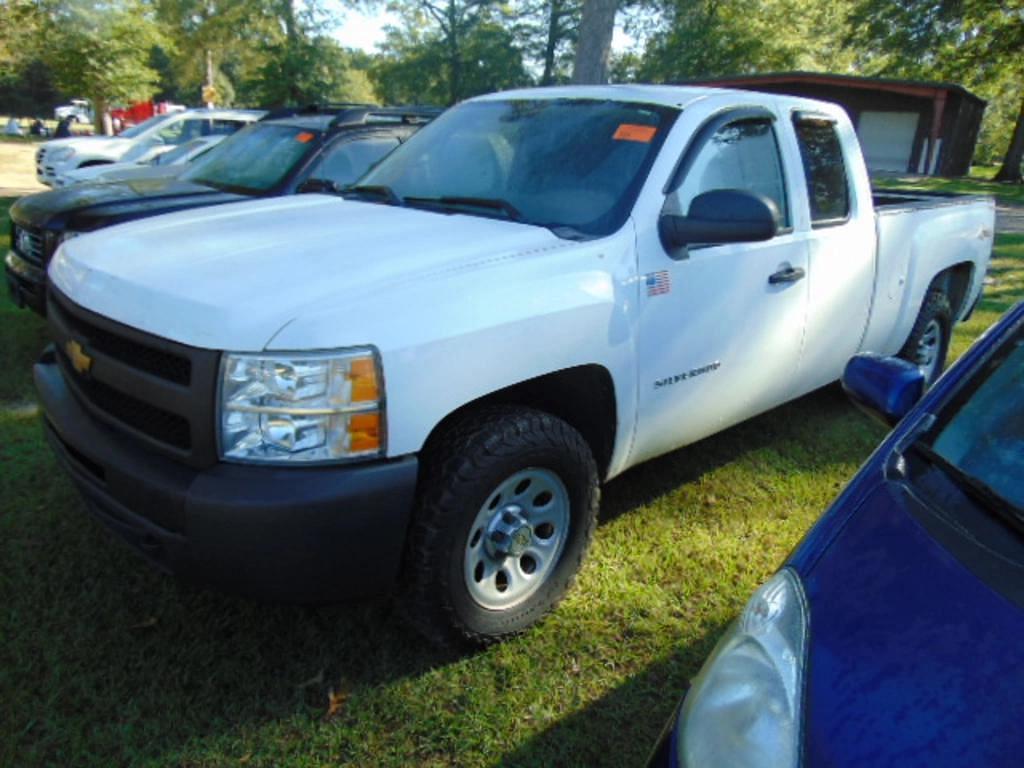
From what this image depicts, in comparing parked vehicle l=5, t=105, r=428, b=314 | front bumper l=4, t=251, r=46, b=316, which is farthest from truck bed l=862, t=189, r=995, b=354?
front bumper l=4, t=251, r=46, b=316

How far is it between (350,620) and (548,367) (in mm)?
1174

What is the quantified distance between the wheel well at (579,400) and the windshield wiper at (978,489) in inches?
46.0

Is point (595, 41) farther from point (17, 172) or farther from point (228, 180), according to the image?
point (17, 172)

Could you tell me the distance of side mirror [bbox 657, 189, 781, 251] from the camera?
107 inches

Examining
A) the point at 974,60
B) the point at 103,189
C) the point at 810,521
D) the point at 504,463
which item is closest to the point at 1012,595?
the point at 504,463

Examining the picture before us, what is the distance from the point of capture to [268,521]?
80.0 inches

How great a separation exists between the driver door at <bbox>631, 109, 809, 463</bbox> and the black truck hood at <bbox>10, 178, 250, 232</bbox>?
3057 mm

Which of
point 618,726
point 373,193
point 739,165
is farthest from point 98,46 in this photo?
point 618,726

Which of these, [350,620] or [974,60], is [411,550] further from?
[974,60]

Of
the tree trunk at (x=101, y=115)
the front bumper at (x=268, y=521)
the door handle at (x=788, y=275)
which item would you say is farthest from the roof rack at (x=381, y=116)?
the tree trunk at (x=101, y=115)

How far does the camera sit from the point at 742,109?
3330 millimetres

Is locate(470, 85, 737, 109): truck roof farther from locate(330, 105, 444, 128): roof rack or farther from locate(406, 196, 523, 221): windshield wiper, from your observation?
locate(330, 105, 444, 128): roof rack

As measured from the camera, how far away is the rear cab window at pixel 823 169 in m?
3.66

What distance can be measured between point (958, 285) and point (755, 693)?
484 centimetres
